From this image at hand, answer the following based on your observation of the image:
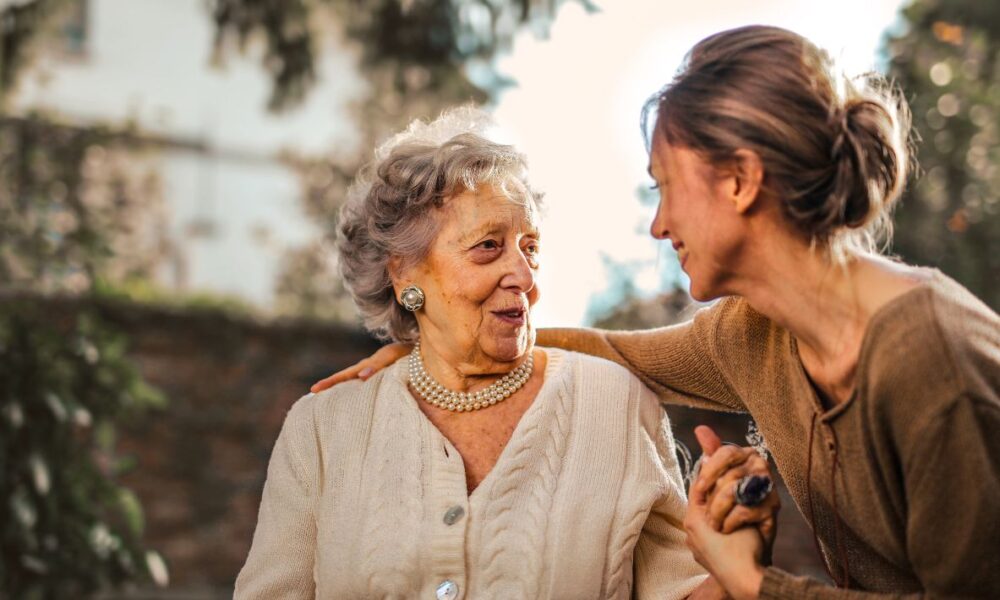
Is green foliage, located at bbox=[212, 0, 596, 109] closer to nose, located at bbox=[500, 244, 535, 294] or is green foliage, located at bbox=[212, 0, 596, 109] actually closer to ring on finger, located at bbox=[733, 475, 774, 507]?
nose, located at bbox=[500, 244, 535, 294]

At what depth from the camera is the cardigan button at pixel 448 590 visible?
2.59 m

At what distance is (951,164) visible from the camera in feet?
16.9

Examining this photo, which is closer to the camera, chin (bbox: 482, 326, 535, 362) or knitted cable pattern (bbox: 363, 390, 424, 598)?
knitted cable pattern (bbox: 363, 390, 424, 598)

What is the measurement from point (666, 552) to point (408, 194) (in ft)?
3.38

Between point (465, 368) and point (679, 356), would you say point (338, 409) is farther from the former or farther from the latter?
point (679, 356)

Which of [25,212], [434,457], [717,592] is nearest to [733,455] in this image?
[717,592]

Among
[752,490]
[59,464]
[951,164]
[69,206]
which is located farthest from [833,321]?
[69,206]

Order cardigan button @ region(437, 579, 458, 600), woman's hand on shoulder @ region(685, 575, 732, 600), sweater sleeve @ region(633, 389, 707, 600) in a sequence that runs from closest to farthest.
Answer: woman's hand on shoulder @ region(685, 575, 732, 600) → cardigan button @ region(437, 579, 458, 600) → sweater sleeve @ region(633, 389, 707, 600)

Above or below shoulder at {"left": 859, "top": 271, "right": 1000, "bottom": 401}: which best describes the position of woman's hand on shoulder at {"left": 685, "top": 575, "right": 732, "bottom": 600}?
below

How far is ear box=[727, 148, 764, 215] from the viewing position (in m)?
2.17

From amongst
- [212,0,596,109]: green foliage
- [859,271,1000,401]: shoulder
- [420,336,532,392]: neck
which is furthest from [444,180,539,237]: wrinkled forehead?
[212,0,596,109]: green foliage

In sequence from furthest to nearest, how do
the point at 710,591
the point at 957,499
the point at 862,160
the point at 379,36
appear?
the point at 379,36, the point at 710,591, the point at 862,160, the point at 957,499

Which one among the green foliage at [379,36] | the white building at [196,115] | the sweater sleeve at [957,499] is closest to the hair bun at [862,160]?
the sweater sleeve at [957,499]

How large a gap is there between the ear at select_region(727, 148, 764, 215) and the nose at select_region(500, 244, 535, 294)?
692 mm
